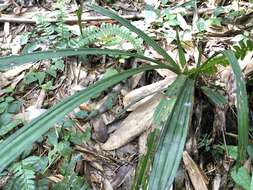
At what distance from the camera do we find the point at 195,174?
53.4 inches

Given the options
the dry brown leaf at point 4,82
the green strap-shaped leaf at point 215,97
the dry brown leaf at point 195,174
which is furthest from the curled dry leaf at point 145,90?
the dry brown leaf at point 4,82

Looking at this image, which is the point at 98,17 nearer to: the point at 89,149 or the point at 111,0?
the point at 111,0

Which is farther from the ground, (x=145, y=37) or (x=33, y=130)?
(x=145, y=37)

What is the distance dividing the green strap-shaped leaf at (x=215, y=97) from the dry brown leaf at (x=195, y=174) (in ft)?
0.64

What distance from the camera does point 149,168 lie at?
1121 millimetres

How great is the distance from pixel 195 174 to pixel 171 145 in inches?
12.3

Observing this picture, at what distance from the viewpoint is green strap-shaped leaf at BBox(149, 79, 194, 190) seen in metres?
1.01

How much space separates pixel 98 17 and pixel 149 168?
1.05m

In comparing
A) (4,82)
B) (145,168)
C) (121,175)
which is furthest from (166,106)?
(4,82)

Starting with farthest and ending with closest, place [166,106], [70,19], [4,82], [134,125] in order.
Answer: [70,19] < [4,82] < [134,125] < [166,106]

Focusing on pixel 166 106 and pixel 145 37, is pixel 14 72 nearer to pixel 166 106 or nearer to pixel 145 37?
pixel 145 37

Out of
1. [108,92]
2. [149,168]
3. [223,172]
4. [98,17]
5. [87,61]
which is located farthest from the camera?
[98,17]

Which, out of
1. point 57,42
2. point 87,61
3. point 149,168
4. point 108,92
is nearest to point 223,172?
point 149,168

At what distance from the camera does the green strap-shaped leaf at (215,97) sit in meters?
1.39
